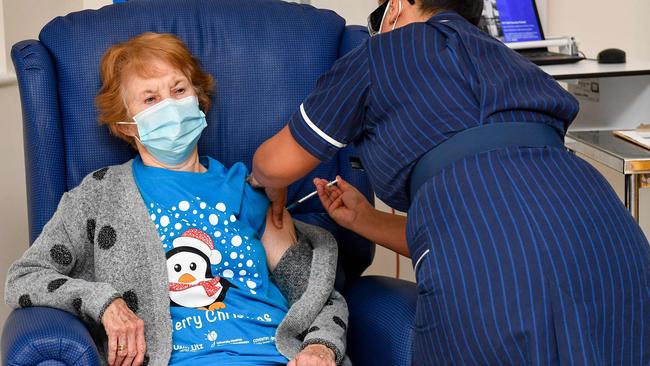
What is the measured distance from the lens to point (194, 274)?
1.78 metres

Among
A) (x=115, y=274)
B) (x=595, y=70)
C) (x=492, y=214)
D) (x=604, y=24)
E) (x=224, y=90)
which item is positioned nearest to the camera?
(x=492, y=214)

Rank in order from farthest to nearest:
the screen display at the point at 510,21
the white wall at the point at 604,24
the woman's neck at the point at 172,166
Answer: the white wall at the point at 604,24
the screen display at the point at 510,21
the woman's neck at the point at 172,166

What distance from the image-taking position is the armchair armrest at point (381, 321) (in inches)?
67.5

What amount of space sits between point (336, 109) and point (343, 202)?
479 millimetres

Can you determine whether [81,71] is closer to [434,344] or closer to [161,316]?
[161,316]

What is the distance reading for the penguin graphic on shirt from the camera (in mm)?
1765

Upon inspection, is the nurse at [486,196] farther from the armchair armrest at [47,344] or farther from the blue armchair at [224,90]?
the armchair armrest at [47,344]

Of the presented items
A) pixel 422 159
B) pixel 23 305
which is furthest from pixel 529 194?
pixel 23 305

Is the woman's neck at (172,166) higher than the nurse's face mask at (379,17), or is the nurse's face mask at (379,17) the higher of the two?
the nurse's face mask at (379,17)

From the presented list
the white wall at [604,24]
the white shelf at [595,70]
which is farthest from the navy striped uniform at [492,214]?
the white wall at [604,24]

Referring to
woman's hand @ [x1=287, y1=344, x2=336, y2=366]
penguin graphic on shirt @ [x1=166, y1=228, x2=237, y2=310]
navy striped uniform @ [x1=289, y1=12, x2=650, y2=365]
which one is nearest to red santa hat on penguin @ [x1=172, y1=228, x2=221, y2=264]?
penguin graphic on shirt @ [x1=166, y1=228, x2=237, y2=310]

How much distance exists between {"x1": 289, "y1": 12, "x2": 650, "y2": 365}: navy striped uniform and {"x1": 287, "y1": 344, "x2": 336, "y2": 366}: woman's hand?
210mm

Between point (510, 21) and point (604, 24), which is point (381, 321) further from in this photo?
point (604, 24)

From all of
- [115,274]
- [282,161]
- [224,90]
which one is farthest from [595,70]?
[115,274]
